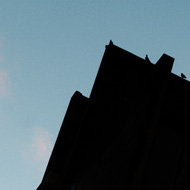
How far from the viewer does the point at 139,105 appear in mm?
7078

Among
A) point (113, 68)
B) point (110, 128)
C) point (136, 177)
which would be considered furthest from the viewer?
point (113, 68)

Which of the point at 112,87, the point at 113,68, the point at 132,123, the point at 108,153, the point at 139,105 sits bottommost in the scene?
the point at 108,153

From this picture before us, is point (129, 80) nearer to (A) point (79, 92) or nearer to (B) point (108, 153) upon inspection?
(A) point (79, 92)

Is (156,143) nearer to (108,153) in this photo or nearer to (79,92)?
(108,153)

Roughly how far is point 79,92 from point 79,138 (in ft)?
9.47

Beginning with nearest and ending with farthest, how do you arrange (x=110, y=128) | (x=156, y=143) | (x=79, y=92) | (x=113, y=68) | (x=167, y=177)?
(x=167, y=177) → (x=156, y=143) → (x=110, y=128) → (x=113, y=68) → (x=79, y=92)

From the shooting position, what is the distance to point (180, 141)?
6.75m

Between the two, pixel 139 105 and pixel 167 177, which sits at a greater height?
pixel 139 105

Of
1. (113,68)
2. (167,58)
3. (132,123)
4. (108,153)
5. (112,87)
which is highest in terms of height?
(113,68)

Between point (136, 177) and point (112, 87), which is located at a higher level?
point (112, 87)

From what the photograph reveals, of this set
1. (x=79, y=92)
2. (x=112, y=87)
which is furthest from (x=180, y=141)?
(x=79, y=92)

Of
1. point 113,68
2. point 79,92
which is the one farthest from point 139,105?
point 79,92

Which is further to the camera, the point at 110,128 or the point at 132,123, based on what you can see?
the point at 110,128

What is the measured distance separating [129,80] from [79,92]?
2.84 metres
